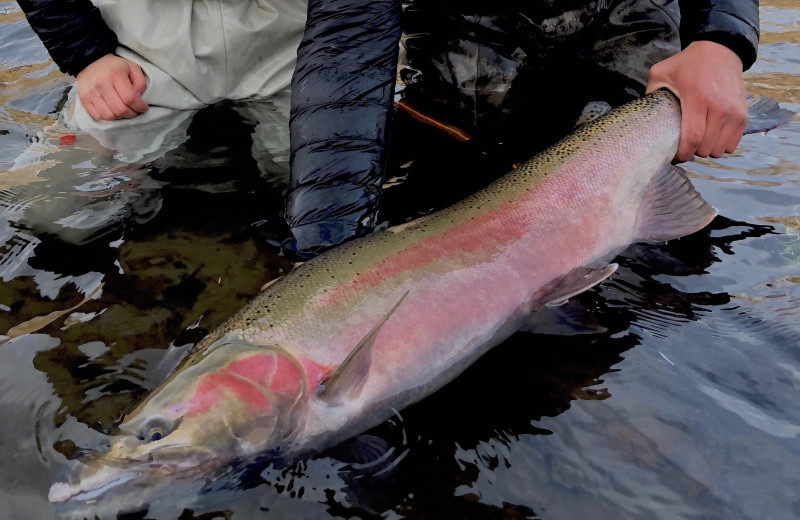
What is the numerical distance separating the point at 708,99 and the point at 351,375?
1590 millimetres

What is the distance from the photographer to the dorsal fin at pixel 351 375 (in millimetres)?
1555

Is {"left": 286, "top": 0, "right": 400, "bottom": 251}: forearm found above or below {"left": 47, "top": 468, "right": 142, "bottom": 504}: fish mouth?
above

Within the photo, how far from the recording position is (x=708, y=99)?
2311 mm

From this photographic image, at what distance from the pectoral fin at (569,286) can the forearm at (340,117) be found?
60 centimetres

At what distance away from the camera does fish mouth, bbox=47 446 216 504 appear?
1397 millimetres

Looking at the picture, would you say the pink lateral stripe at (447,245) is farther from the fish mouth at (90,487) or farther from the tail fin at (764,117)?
the tail fin at (764,117)

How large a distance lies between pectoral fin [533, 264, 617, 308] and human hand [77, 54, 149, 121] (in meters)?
2.04

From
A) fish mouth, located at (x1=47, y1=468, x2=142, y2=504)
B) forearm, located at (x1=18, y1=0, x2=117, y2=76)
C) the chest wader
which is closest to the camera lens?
fish mouth, located at (x1=47, y1=468, x2=142, y2=504)

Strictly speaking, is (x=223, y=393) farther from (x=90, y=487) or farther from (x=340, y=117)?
(x=340, y=117)

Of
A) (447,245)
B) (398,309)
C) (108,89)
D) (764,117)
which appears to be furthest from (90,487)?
(764,117)

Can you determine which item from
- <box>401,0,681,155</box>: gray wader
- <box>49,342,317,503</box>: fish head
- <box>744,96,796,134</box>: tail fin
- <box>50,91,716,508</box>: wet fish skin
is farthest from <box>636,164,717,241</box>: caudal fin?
<box>49,342,317,503</box>: fish head

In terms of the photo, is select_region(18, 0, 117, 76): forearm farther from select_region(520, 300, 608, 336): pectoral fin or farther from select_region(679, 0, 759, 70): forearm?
select_region(679, 0, 759, 70): forearm

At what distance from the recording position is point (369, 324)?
1.73m

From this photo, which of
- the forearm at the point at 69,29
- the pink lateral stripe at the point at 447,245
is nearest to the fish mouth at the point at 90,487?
the pink lateral stripe at the point at 447,245
